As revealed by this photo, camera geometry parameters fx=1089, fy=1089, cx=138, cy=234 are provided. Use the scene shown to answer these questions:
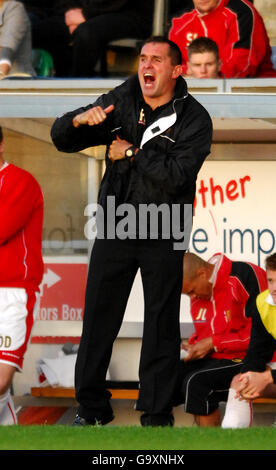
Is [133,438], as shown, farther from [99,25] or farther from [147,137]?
[99,25]

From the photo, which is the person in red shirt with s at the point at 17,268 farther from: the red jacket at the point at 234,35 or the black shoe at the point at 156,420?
the red jacket at the point at 234,35

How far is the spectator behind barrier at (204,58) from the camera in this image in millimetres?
8148

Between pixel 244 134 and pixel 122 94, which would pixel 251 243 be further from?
pixel 122 94

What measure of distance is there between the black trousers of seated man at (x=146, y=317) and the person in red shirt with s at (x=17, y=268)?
28.3 inches

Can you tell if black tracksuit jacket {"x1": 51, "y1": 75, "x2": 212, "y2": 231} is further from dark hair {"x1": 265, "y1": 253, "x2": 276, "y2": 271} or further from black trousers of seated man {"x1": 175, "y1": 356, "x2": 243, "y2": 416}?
black trousers of seated man {"x1": 175, "y1": 356, "x2": 243, "y2": 416}

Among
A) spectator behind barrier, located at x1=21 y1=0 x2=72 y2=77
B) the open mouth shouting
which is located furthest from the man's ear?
spectator behind barrier, located at x1=21 y1=0 x2=72 y2=77

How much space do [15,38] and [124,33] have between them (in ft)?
4.23

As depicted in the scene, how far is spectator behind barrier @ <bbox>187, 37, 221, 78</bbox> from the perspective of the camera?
8148 millimetres

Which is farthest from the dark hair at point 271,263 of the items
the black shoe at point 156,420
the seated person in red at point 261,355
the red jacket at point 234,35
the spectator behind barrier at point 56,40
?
the spectator behind barrier at point 56,40

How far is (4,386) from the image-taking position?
6.26 metres

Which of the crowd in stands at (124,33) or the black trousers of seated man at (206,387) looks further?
the crowd in stands at (124,33)

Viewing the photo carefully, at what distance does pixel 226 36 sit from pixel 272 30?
7.40 ft

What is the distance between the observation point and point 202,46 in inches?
321

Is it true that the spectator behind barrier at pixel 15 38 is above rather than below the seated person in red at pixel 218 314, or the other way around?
above
